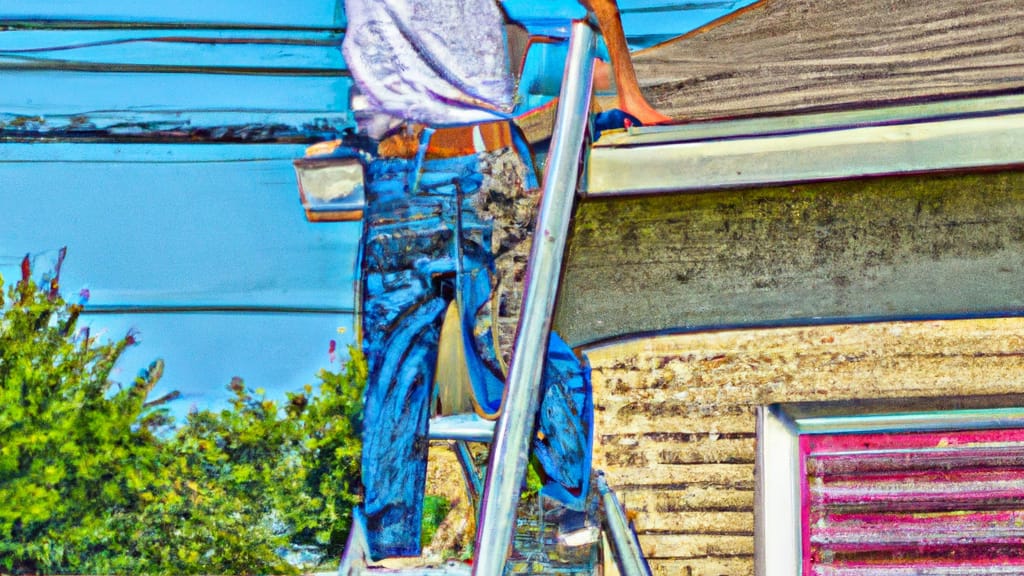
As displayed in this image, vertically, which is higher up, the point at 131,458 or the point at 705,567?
the point at 131,458

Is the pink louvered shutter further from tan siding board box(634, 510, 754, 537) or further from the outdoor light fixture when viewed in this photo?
the outdoor light fixture

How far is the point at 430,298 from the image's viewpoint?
1.92 meters

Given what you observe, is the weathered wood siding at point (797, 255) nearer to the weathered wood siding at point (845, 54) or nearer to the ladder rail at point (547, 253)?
the ladder rail at point (547, 253)

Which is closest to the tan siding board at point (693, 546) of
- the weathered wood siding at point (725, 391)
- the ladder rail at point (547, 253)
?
the weathered wood siding at point (725, 391)

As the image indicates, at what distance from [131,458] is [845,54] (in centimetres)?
207

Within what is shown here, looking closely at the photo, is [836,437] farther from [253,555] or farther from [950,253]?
[253,555]

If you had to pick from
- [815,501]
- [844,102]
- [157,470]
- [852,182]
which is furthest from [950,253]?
[157,470]

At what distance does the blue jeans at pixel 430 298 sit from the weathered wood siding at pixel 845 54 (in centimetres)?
55

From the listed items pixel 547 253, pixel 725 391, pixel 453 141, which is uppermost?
pixel 453 141

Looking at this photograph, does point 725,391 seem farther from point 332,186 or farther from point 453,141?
point 332,186

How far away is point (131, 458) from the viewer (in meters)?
1.92

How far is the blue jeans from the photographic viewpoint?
75.2 inches

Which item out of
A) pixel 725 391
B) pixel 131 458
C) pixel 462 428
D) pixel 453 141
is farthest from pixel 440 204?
pixel 131 458

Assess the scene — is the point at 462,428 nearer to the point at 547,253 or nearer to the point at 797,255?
the point at 547,253
